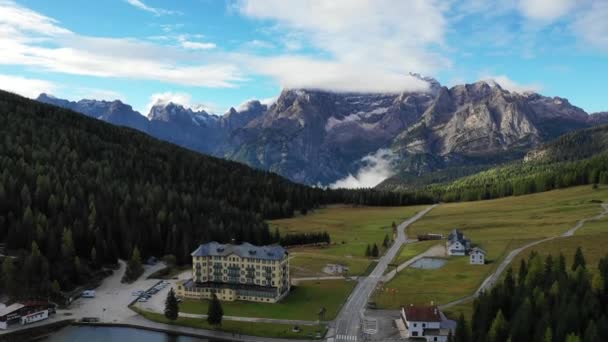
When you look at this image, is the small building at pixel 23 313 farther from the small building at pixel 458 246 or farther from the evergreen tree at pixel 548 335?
the small building at pixel 458 246

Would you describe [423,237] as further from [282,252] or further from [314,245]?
[282,252]

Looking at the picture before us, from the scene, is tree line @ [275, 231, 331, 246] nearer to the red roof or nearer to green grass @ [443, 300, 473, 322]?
green grass @ [443, 300, 473, 322]

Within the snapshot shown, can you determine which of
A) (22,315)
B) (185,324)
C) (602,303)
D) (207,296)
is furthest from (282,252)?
(602,303)

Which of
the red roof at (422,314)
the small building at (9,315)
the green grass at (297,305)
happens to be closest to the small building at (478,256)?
the green grass at (297,305)

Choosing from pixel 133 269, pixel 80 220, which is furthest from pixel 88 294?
Answer: pixel 80 220

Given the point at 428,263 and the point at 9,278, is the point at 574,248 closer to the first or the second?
the point at 428,263

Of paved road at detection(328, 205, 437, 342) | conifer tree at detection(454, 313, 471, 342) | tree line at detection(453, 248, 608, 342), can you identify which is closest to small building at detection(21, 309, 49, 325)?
paved road at detection(328, 205, 437, 342)
